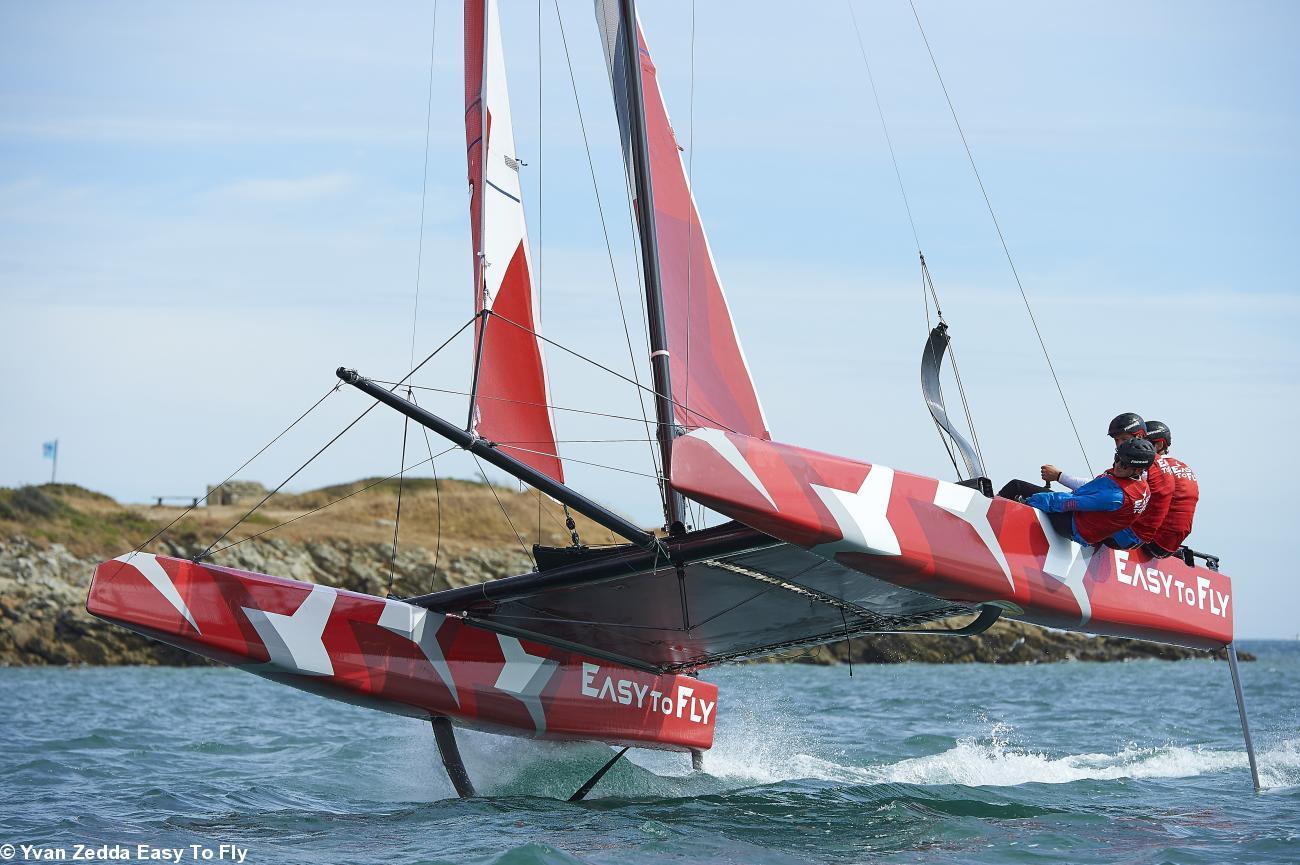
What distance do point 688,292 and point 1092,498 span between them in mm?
2852

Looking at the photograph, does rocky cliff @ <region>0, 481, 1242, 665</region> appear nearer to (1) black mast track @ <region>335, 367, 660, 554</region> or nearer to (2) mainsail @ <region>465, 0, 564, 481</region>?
(2) mainsail @ <region>465, 0, 564, 481</region>

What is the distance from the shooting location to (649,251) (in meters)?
7.70

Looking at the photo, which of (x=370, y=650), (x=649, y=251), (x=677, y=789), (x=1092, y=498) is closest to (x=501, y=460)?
(x=370, y=650)

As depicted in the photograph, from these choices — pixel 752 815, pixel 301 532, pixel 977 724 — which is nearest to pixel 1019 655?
pixel 301 532

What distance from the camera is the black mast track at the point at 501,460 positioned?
6309mm

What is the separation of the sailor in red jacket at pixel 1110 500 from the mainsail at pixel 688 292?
7.17ft

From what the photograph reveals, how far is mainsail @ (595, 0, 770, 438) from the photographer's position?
25.6 ft

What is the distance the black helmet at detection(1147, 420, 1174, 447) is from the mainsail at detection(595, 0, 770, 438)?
2.38 metres

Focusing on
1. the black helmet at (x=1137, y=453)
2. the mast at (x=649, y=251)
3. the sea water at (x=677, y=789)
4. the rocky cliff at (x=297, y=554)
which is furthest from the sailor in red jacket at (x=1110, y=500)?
the rocky cliff at (x=297, y=554)

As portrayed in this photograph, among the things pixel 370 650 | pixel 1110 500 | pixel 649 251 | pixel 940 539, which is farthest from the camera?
pixel 649 251

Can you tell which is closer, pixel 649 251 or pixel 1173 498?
pixel 1173 498

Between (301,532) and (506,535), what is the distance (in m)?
5.60

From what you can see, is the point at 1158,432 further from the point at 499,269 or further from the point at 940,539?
the point at 499,269

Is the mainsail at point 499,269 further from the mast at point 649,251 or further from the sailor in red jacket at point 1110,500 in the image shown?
the sailor in red jacket at point 1110,500
